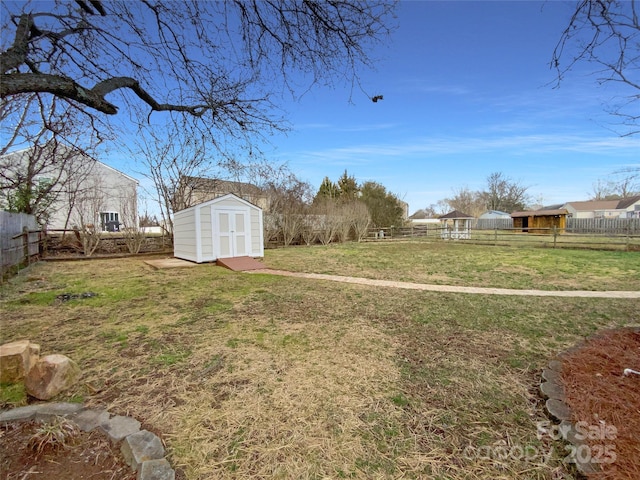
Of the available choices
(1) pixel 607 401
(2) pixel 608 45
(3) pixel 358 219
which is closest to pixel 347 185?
(3) pixel 358 219

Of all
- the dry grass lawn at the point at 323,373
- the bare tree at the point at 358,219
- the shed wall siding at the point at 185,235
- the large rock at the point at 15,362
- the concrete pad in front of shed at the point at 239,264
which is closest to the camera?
the dry grass lawn at the point at 323,373

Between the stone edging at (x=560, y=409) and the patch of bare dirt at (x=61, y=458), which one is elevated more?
the patch of bare dirt at (x=61, y=458)

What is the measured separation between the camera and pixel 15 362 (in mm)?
2316

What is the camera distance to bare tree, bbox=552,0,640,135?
2.16 m

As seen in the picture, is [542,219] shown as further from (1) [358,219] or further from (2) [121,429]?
(2) [121,429]

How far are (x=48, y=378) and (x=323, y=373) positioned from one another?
2.18 meters

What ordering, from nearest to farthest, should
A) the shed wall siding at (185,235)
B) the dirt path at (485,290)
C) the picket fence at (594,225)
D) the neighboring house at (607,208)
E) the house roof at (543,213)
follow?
1. the dirt path at (485,290)
2. the shed wall siding at (185,235)
3. the picket fence at (594,225)
4. the house roof at (543,213)
5. the neighboring house at (607,208)

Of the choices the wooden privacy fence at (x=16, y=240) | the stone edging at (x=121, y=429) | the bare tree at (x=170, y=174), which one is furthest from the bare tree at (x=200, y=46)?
the bare tree at (x=170, y=174)

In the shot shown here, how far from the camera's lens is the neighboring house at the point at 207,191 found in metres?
14.8

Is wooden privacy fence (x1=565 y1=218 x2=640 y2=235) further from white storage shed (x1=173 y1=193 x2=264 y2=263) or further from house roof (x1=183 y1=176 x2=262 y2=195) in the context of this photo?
house roof (x1=183 y1=176 x2=262 y2=195)

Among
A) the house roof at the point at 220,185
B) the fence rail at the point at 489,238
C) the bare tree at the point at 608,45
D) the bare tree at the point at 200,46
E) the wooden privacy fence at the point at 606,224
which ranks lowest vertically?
the fence rail at the point at 489,238

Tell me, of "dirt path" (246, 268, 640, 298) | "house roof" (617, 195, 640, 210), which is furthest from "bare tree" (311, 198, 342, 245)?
"house roof" (617, 195, 640, 210)

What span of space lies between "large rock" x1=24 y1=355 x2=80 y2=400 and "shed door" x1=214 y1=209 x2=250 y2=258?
7464 mm

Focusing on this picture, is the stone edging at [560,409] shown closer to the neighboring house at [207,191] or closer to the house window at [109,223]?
the neighboring house at [207,191]
